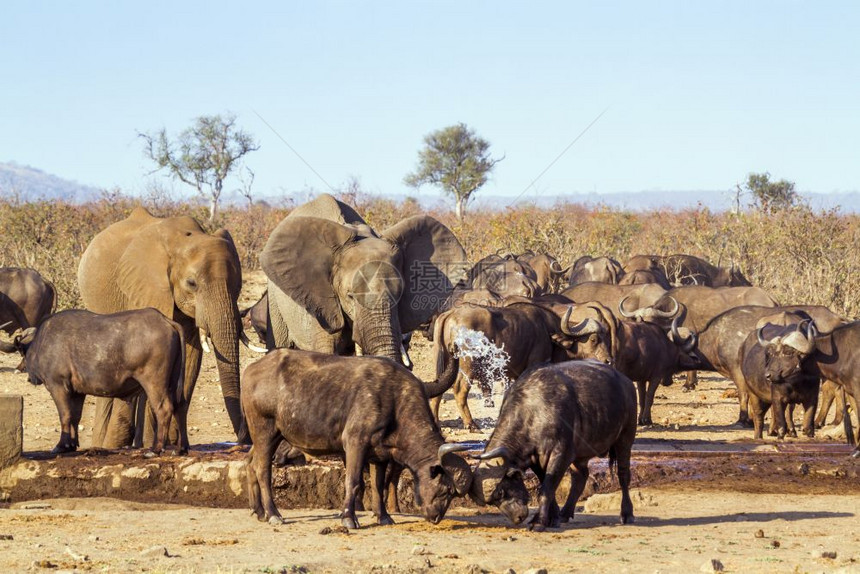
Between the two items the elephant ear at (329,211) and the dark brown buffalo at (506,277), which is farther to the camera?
the dark brown buffalo at (506,277)

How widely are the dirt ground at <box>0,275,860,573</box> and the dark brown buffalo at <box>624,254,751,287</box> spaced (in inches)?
589

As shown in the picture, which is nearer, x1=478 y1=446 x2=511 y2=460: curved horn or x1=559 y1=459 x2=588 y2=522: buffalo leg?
x1=478 y1=446 x2=511 y2=460: curved horn

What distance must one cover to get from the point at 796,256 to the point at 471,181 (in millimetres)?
35627

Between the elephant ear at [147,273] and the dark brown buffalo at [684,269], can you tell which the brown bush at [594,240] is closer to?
the dark brown buffalo at [684,269]

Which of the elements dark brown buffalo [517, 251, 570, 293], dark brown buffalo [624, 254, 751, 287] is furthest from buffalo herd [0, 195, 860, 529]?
dark brown buffalo [624, 254, 751, 287]

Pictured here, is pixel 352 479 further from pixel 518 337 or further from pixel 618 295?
pixel 618 295

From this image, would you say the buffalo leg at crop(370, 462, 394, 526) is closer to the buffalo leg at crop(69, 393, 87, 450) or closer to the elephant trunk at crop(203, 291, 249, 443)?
the elephant trunk at crop(203, 291, 249, 443)

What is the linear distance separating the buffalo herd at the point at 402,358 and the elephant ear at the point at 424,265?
19 mm

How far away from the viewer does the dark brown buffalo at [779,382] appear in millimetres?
15203

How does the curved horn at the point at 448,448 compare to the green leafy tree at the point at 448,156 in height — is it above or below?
below

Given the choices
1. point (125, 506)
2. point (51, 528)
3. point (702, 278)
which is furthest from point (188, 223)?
point (702, 278)

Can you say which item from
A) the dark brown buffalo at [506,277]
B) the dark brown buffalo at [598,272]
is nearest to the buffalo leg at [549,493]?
the dark brown buffalo at [506,277]

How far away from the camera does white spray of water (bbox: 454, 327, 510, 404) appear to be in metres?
16.3

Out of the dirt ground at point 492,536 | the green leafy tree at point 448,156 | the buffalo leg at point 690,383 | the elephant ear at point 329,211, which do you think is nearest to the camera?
the dirt ground at point 492,536
